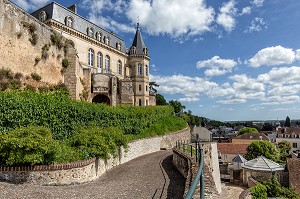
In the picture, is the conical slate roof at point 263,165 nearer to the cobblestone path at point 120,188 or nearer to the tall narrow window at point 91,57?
the cobblestone path at point 120,188

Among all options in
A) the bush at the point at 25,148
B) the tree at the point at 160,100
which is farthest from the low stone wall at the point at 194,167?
the tree at the point at 160,100

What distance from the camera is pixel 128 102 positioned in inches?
1373

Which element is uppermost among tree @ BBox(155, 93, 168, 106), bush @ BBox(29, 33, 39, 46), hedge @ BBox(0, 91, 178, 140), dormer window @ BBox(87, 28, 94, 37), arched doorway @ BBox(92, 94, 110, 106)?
dormer window @ BBox(87, 28, 94, 37)

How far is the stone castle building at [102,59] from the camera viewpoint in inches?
1236

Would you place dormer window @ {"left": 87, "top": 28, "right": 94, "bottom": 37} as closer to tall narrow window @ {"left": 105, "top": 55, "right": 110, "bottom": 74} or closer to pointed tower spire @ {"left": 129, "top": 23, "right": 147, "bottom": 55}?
tall narrow window @ {"left": 105, "top": 55, "right": 110, "bottom": 74}

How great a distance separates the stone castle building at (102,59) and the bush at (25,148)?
13988mm

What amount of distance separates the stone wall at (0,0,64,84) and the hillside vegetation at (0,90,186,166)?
186 inches

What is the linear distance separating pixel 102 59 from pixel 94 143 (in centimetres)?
2747

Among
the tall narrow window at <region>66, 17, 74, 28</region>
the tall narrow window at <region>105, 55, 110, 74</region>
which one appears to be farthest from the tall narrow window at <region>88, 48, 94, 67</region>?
the tall narrow window at <region>66, 17, 74, 28</region>

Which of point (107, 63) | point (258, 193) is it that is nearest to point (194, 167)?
point (258, 193)

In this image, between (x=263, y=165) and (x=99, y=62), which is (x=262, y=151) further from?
(x=99, y=62)

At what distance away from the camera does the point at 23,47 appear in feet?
63.2

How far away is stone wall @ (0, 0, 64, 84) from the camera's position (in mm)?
17594

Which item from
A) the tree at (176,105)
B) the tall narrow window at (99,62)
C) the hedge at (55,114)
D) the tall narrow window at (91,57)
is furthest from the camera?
the tree at (176,105)
